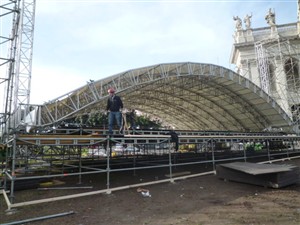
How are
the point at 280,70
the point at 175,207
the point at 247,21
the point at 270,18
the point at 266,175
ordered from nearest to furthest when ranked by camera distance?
1. the point at 175,207
2. the point at 266,175
3. the point at 280,70
4. the point at 270,18
5. the point at 247,21

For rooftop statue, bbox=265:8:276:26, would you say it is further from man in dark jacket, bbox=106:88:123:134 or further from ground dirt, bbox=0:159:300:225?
man in dark jacket, bbox=106:88:123:134

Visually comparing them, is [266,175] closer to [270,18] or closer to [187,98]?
[187,98]

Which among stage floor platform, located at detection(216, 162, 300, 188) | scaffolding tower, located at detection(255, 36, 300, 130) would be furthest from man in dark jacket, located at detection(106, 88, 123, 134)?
scaffolding tower, located at detection(255, 36, 300, 130)

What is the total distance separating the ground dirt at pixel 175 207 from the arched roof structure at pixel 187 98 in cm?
813

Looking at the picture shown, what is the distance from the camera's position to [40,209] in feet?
22.9

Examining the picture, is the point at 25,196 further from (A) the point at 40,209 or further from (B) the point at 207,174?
(B) the point at 207,174

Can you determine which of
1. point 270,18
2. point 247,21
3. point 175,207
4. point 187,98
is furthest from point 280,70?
point 175,207

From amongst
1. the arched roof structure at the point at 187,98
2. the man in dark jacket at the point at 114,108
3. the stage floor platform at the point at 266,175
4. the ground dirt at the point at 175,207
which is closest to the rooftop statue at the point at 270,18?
the arched roof structure at the point at 187,98

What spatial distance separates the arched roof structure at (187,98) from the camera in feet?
54.9

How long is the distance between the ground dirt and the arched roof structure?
8130mm

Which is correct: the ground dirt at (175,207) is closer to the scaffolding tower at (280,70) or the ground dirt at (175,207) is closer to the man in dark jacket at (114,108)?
the man in dark jacket at (114,108)

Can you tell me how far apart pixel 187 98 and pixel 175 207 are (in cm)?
2325

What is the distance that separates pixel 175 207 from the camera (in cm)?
702

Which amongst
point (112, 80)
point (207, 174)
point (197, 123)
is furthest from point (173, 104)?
point (207, 174)
